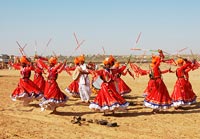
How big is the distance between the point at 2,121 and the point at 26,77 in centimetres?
424

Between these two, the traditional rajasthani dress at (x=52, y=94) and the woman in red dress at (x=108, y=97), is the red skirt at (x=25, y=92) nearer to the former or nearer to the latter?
the traditional rajasthani dress at (x=52, y=94)

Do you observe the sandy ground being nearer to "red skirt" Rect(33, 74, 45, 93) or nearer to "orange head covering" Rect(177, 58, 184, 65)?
"orange head covering" Rect(177, 58, 184, 65)

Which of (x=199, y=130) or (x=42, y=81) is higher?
(x=42, y=81)

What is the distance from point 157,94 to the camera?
1512 cm

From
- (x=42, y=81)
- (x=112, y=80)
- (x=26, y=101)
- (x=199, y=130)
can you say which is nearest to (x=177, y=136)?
(x=199, y=130)

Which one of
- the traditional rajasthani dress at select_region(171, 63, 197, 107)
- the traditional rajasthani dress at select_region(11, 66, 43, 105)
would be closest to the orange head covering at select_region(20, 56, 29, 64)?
the traditional rajasthani dress at select_region(11, 66, 43, 105)

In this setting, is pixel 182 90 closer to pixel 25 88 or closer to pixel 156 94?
pixel 156 94

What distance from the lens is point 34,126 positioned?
41.0 ft

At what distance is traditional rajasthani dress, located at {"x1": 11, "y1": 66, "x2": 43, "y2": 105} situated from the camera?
54.9 ft

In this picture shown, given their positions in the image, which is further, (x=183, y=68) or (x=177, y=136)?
(x=183, y=68)

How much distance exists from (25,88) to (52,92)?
8.50ft

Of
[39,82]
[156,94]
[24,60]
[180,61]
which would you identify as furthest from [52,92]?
[180,61]

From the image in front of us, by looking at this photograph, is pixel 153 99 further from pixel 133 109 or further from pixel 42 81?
pixel 42 81

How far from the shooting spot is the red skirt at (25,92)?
16.7 meters
